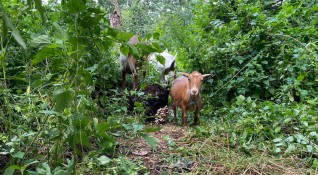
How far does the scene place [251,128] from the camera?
398 centimetres

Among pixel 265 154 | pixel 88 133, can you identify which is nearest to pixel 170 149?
pixel 265 154

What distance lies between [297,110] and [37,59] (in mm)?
3355

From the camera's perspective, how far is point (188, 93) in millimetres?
5359

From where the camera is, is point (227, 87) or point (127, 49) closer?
point (127, 49)

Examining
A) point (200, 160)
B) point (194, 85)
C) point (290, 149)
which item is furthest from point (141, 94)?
point (290, 149)

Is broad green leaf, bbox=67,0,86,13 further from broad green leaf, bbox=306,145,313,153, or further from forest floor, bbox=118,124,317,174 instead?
broad green leaf, bbox=306,145,313,153

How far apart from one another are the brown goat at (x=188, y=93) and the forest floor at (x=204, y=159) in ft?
5.38

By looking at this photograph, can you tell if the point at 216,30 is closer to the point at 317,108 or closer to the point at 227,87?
the point at 227,87

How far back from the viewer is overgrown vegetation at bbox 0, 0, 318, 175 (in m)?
1.73

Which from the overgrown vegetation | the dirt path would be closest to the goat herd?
the overgrown vegetation

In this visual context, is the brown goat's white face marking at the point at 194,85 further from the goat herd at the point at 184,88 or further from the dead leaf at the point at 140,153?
the dead leaf at the point at 140,153

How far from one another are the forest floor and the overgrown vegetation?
13 millimetres

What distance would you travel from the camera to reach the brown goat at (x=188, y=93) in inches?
204

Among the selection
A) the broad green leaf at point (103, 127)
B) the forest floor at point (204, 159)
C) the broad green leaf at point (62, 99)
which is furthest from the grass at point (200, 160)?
the broad green leaf at point (62, 99)
